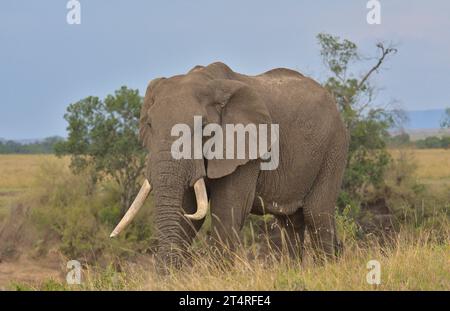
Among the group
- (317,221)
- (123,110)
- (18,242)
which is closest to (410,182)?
(123,110)

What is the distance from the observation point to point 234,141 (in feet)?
36.0

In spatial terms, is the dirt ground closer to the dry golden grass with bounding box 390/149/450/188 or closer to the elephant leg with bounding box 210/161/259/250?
the dry golden grass with bounding box 390/149/450/188

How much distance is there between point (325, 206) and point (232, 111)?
2.14 meters

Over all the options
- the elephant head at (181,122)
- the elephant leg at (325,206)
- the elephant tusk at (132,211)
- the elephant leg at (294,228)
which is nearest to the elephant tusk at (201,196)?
the elephant head at (181,122)

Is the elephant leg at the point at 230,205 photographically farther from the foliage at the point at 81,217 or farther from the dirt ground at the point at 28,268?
the dirt ground at the point at 28,268

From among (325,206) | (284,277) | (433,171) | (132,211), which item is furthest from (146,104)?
(433,171)

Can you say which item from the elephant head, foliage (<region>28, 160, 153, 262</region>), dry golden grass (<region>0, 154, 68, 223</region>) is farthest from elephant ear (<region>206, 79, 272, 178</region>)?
dry golden grass (<region>0, 154, 68, 223</region>)

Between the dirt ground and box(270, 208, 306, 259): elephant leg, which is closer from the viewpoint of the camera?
box(270, 208, 306, 259): elephant leg

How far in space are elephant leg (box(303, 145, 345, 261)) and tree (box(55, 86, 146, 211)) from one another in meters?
15.7

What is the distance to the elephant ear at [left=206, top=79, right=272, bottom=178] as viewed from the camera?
422 inches

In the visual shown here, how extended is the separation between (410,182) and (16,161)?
4068 cm

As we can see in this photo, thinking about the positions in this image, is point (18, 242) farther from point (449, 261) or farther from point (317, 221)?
point (449, 261)

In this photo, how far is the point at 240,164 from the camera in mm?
10859

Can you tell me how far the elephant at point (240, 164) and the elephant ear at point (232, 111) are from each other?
0.01m
